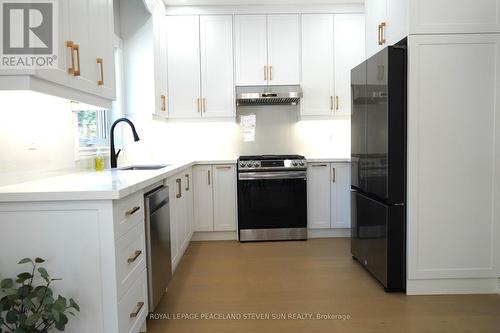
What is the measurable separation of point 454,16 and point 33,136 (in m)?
2.78

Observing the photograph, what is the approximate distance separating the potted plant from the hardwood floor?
0.87m

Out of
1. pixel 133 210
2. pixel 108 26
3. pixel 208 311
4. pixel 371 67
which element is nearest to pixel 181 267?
pixel 208 311

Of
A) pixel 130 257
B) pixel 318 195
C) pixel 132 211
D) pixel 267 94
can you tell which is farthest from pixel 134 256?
pixel 267 94

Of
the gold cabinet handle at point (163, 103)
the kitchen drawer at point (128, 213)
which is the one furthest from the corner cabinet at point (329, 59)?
the kitchen drawer at point (128, 213)

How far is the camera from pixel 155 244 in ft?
7.50

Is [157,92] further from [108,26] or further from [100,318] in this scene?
[100,318]

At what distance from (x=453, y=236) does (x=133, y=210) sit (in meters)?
2.14

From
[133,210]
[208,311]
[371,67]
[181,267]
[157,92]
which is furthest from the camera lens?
[157,92]

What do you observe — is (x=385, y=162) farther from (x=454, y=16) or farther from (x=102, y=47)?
(x=102, y=47)

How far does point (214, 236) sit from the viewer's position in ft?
14.1

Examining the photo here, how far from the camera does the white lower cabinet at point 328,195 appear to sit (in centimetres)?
421

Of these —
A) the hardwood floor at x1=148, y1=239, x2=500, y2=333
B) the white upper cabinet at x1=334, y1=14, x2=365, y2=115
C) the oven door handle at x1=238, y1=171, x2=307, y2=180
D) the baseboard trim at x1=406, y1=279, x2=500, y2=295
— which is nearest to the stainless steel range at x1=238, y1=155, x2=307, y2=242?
the oven door handle at x1=238, y1=171, x2=307, y2=180

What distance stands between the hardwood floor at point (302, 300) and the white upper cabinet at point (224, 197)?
623 mm

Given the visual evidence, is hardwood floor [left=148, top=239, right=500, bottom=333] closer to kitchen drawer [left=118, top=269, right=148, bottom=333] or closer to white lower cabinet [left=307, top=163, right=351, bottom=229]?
kitchen drawer [left=118, top=269, right=148, bottom=333]
